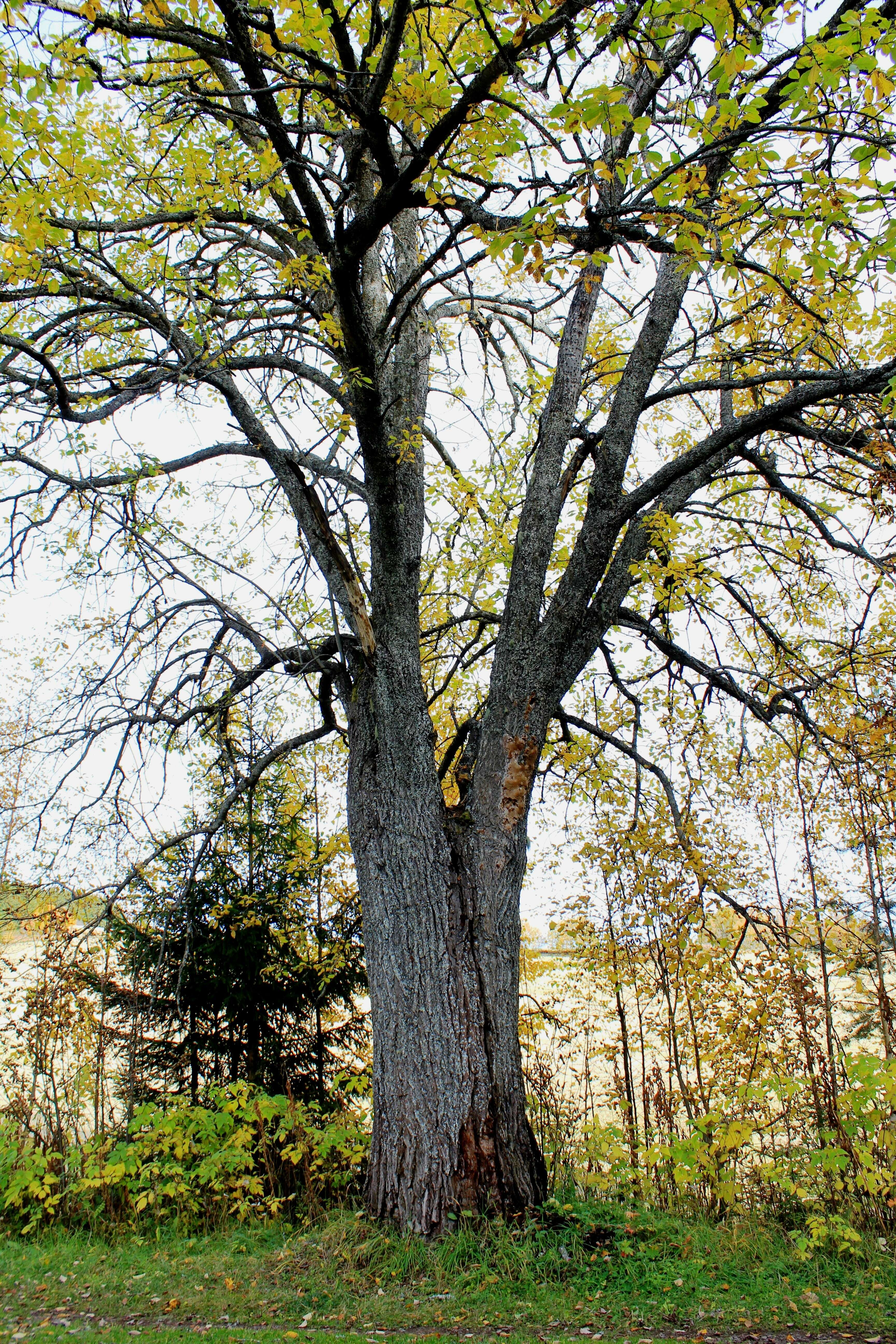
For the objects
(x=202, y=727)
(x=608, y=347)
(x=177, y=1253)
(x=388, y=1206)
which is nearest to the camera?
(x=388, y=1206)

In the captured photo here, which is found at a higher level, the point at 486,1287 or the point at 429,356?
the point at 429,356

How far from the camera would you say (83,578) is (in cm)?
533

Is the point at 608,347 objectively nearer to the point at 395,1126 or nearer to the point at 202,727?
the point at 202,727

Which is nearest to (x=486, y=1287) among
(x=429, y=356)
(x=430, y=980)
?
(x=430, y=980)

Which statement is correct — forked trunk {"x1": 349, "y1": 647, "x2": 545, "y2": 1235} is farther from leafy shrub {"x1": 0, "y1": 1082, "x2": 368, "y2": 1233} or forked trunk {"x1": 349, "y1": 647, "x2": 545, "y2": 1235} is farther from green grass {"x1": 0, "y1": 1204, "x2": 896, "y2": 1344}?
leafy shrub {"x1": 0, "y1": 1082, "x2": 368, "y2": 1233}

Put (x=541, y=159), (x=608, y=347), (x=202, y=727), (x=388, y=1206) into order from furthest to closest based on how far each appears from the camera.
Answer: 1. (x=608, y=347)
2. (x=541, y=159)
3. (x=202, y=727)
4. (x=388, y=1206)

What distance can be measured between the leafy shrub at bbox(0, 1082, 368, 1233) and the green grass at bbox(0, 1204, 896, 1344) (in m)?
0.60

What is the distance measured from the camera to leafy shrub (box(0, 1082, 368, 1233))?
5.45 meters

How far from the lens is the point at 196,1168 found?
219 inches

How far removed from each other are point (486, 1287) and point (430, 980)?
1462 mm

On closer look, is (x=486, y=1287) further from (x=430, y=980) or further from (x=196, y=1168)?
(x=196, y=1168)

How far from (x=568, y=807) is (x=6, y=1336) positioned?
17.2ft

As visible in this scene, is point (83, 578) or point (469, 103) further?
point (83, 578)

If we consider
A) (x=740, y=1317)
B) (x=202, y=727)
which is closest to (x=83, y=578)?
(x=202, y=727)
